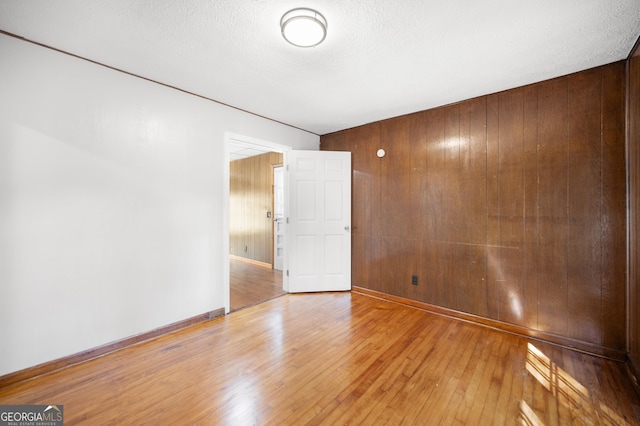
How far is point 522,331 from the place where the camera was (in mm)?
2572

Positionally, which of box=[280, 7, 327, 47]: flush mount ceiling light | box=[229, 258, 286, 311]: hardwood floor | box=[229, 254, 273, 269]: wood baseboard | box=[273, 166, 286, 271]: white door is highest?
box=[280, 7, 327, 47]: flush mount ceiling light

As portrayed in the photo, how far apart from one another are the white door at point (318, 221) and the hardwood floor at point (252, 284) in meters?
0.43

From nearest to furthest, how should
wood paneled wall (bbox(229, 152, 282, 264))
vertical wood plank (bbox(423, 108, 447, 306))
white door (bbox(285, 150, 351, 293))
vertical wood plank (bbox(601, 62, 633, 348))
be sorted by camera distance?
1. vertical wood plank (bbox(601, 62, 633, 348))
2. vertical wood plank (bbox(423, 108, 447, 306))
3. white door (bbox(285, 150, 351, 293))
4. wood paneled wall (bbox(229, 152, 282, 264))

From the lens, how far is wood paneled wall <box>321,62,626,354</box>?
2.21 metres

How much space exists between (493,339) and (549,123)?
85.6 inches

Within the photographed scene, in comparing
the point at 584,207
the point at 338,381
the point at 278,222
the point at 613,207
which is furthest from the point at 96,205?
the point at 613,207

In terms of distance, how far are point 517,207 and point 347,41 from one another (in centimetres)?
231

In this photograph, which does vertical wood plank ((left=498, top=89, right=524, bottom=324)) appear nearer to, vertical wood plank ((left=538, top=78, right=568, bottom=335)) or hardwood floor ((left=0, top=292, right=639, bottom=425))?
vertical wood plank ((left=538, top=78, right=568, bottom=335))

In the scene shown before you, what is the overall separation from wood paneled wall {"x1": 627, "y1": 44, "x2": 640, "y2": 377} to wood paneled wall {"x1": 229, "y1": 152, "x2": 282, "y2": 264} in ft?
15.3

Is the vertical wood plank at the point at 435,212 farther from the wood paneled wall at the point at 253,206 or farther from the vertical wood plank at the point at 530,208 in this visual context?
the wood paneled wall at the point at 253,206

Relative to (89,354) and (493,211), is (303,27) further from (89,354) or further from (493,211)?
(89,354)

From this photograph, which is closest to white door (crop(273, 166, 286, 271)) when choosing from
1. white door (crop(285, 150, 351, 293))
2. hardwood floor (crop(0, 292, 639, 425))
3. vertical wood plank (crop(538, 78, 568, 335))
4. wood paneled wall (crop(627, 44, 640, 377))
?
white door (crop(285, 150, 351, 293))

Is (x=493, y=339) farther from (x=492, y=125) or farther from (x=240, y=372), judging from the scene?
(x=240, y=372)

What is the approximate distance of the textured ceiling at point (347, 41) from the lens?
1.61 metres
